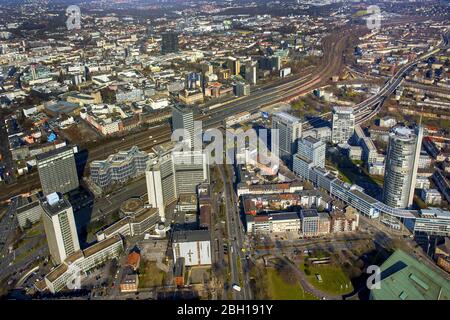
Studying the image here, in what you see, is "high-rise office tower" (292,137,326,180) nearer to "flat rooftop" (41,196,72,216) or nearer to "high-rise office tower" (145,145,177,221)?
"high-rise office tower" (145,145,177,221)

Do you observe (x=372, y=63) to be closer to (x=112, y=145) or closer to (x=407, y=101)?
(x=407, y=101)

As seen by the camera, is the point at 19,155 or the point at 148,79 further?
the point at 148,79

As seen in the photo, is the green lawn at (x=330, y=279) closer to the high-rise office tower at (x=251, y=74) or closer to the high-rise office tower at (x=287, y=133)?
the high-rise office tower at (x=287, y=133)

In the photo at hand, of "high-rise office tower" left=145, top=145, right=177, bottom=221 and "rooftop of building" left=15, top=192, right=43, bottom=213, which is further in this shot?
"rooftop of building" left=15, top=192, right=43, bottom=213

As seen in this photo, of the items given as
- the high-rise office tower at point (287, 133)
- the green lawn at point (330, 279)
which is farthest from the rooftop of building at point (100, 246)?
the high-rise office tower at point (287, 133)

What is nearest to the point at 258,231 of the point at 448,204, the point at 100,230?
the point at 100,230

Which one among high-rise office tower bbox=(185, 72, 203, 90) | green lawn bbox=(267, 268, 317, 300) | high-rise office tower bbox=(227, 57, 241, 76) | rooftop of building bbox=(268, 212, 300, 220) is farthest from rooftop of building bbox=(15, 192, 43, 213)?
high-rise office tower bbox=(227, 57, 241, 76)

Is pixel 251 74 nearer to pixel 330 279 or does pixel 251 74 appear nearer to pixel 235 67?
pixel 235 67
